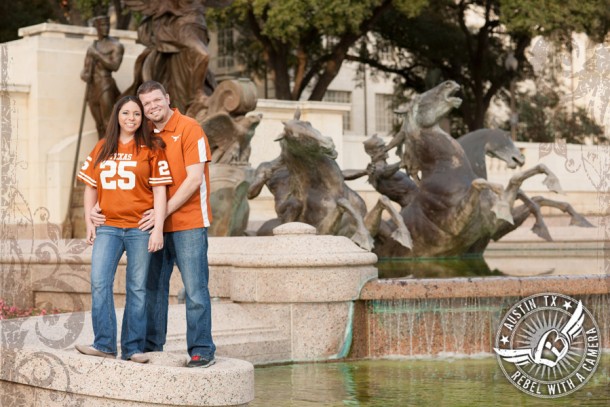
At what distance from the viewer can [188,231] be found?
237 inches

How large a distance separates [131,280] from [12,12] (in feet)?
111

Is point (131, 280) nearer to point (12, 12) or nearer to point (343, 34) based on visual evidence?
point (343, 34)

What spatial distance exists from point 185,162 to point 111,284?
0.74m

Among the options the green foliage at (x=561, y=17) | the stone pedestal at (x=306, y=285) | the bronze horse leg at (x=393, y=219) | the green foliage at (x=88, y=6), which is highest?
the green foliage at (x=88, y=6)

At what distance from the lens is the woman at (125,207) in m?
6.02

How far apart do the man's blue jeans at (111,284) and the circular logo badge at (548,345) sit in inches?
115

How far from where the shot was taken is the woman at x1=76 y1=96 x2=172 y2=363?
19.7 ft

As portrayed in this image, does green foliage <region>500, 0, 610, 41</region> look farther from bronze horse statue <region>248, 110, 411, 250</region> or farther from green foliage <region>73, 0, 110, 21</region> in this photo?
bronze horse statue <region>248, 110, 411, 250</region>

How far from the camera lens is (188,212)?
6051mm

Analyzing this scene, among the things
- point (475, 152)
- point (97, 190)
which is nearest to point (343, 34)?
point (475, 152)

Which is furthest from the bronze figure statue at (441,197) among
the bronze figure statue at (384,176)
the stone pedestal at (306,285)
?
the stone pedestal at (306,285)

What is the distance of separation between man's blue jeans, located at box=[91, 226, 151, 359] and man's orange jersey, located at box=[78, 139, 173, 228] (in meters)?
0.08

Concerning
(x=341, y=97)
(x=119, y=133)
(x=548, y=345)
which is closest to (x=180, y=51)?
(x=548, y=345)

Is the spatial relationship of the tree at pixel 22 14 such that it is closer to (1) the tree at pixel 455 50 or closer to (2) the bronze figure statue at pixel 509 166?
(1) the tree at pixel 455 50
